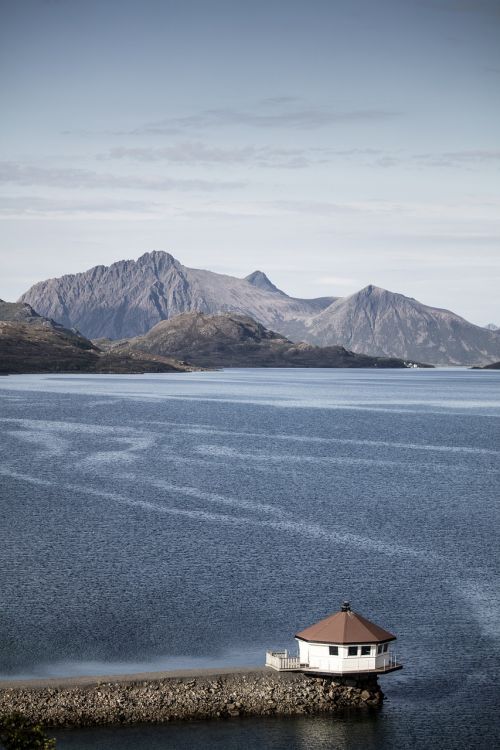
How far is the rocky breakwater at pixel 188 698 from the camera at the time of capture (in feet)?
185

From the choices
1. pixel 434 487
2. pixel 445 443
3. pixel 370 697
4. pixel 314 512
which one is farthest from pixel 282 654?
pixel 445 443

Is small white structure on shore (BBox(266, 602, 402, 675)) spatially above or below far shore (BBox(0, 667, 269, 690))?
above

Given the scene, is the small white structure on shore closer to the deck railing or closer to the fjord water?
the deck railing

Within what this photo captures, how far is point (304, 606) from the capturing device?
253 ft

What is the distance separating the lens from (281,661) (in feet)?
198


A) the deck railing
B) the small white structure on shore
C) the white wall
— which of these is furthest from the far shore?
the white wall

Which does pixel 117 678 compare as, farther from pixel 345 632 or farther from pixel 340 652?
pixel 345 632

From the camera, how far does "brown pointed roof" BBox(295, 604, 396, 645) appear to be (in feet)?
198

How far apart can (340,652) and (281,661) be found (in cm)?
333

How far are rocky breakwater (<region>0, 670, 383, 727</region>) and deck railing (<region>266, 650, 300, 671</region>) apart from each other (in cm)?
43

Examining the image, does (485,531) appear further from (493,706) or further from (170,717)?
(170,717)

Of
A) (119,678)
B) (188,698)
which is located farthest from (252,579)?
(188,698)

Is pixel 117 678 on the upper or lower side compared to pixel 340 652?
A: lower

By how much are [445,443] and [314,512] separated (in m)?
85.8
